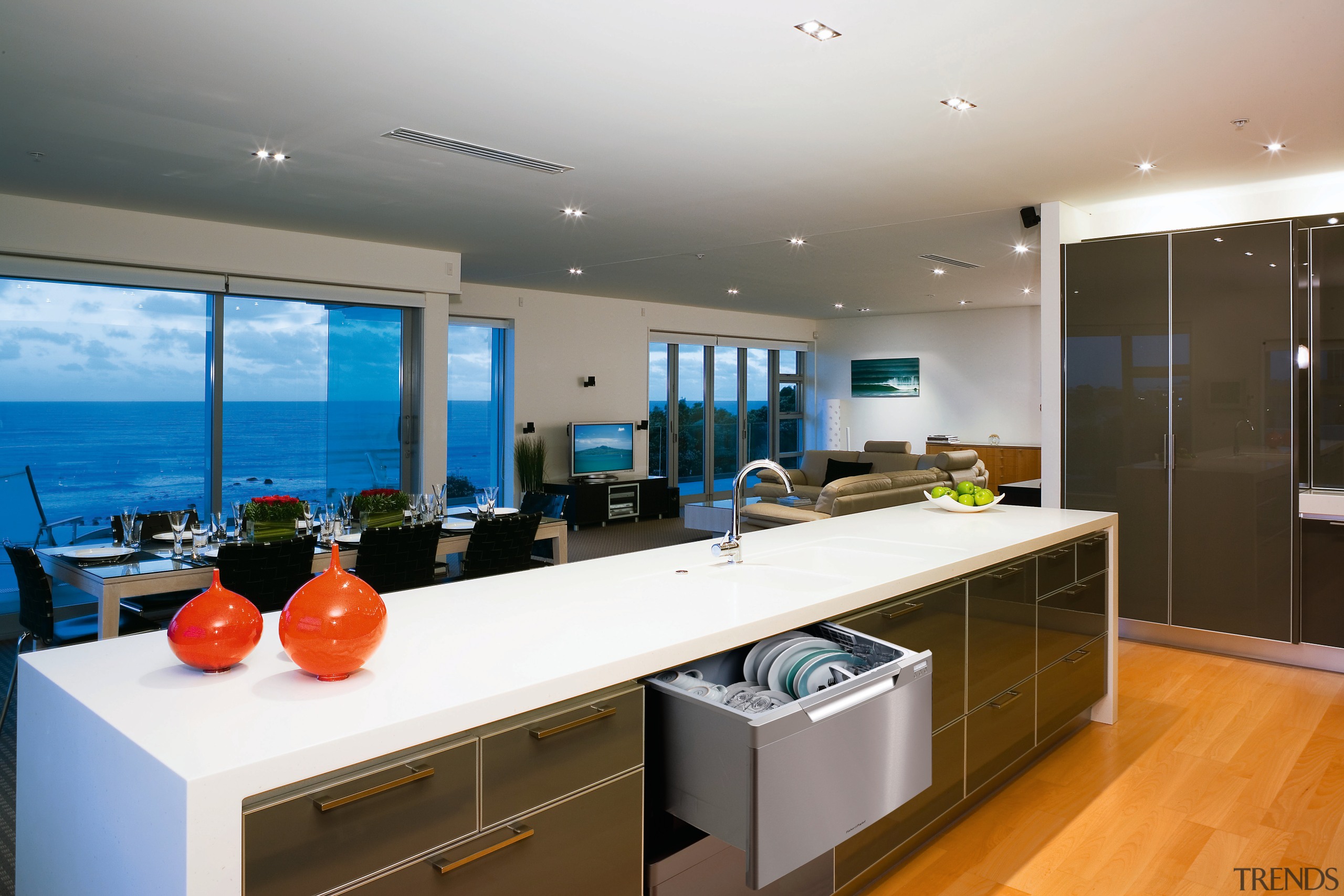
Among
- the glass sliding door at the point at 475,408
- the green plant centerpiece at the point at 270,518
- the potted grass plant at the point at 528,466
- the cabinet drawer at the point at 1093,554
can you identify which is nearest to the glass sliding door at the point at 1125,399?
the cabinet drawer at the point at 1093,554

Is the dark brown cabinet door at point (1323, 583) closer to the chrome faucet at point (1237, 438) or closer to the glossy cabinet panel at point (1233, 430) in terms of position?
the glossy cabinet panel at point (1233, 430)

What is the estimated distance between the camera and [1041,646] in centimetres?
307

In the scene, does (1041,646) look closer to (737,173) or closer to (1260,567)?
(1260,567)

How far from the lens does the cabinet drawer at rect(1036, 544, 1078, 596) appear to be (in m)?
3.09

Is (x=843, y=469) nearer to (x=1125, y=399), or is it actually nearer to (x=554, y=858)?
(x=1125, y=399)

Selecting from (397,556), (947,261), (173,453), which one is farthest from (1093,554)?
(173,453)

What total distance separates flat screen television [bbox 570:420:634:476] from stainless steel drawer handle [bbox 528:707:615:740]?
8.00 m

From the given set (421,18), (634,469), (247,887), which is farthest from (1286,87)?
(634,469)

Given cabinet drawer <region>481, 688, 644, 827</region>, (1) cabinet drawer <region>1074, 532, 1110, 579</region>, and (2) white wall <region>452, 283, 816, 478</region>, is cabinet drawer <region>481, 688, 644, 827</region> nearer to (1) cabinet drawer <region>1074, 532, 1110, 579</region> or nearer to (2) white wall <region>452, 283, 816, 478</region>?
(1) cabinet drawer <region>1074, 532, 1110, 579</region>

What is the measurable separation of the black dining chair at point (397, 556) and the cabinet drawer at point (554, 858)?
96.8 inches

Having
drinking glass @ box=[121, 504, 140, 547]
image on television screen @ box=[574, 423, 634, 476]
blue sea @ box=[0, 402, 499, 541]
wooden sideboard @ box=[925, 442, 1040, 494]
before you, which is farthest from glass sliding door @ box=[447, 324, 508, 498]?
wooden sideboard @ box=[925, 442, 1040, 494]

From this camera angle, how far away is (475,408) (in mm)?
9125

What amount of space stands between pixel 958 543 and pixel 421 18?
2.47 metres

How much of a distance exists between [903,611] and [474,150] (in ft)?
9.84
